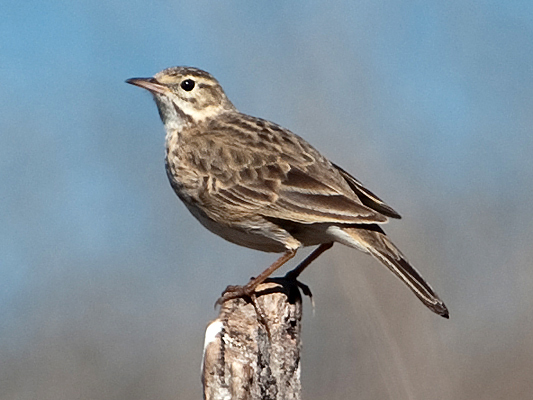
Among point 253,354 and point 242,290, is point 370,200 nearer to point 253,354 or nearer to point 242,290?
point 242,290

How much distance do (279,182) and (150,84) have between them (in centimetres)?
143

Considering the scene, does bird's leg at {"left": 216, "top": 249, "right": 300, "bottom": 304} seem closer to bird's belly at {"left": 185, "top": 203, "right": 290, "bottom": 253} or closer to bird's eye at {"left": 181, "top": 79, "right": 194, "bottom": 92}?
bird's belly at {"left": 185, "top": 203, "right": 290, "bottom": 253}

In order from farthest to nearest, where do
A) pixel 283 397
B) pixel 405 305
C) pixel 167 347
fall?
pixel 167 347 → pixel 405 305 → pixel 283 397

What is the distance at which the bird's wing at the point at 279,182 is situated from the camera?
6656 millimetres

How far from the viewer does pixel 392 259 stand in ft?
21.2

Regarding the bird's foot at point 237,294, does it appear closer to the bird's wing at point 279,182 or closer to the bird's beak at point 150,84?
the bird's wing at point 279,182

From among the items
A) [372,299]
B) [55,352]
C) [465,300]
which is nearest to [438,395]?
[372,299]

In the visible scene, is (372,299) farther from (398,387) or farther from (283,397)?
(283,397)

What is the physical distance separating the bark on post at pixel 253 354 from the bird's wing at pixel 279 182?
782mm

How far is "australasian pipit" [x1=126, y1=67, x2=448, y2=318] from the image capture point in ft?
21.6

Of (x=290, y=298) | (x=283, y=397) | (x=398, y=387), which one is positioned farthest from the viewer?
(x=398, y=387)

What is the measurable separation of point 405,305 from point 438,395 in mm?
928

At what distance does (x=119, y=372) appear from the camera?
9344 millimetres

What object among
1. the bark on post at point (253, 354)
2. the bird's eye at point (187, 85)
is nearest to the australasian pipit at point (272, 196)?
the bird's eye at point (187, 85)
